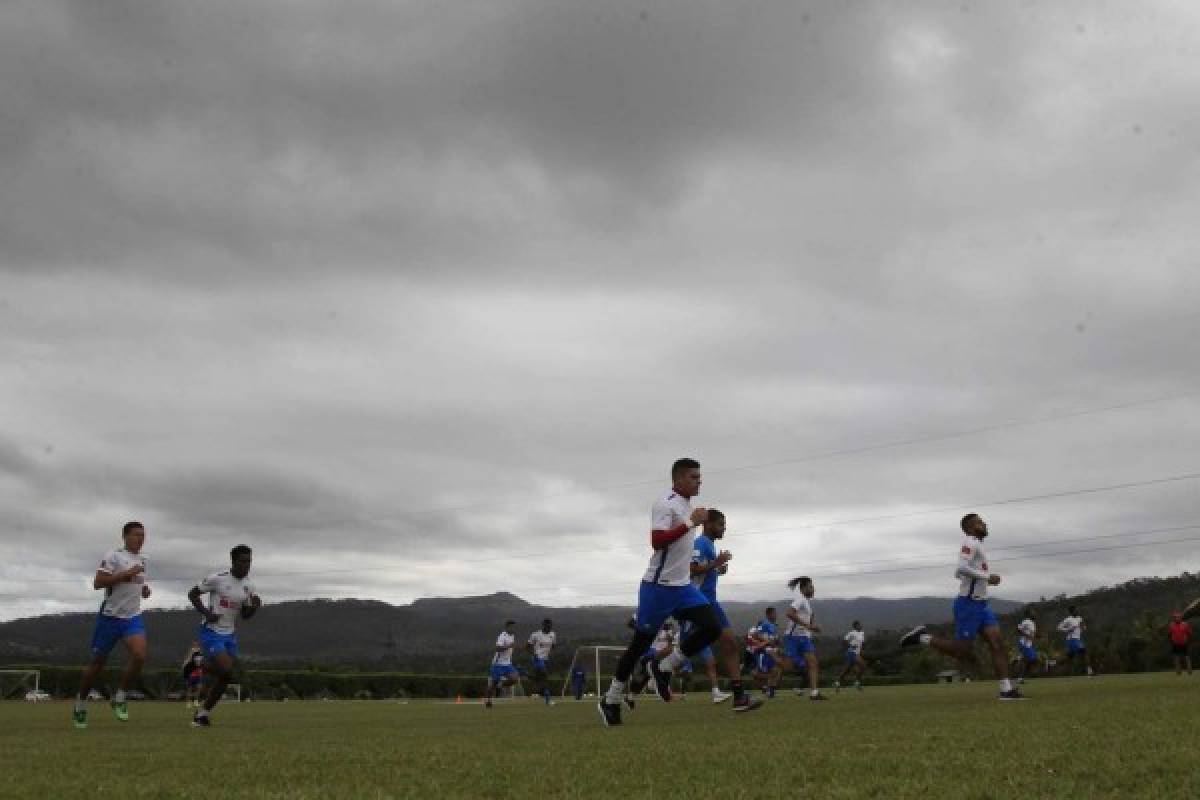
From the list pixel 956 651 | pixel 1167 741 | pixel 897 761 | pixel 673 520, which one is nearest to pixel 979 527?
pixel 956 651

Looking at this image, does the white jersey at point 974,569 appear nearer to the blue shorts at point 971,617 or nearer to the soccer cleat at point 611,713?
the blue shorts at point 971,617

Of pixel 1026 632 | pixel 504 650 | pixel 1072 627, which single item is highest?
pixel 1072 627

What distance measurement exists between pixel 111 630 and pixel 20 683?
3648cm

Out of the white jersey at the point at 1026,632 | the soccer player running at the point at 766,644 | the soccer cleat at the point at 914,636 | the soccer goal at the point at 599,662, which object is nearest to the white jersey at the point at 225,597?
the soccer cleat at the point at 914,636

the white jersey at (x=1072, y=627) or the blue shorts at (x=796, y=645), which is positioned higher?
the white jersey at (x=1072, y=627)

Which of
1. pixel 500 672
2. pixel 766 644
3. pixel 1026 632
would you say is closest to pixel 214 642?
pixel 500 672

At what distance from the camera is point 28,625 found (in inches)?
7584

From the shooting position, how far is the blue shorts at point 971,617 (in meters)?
13.7

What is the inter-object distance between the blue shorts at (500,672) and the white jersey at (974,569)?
13982 mm

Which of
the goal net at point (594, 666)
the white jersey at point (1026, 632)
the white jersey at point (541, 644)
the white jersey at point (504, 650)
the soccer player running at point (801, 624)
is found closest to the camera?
the soccer player running at point (801, 624)

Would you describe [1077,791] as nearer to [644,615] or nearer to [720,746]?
[720,746]

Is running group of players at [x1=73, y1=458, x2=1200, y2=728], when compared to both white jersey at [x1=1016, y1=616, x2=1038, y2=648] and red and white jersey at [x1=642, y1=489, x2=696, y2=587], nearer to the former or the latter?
red and white jersey at [x1=642, y1=489, x2=696, y2=587]

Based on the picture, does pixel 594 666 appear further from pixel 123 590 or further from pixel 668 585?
pixel 668 585

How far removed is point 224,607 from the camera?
14180 mm
